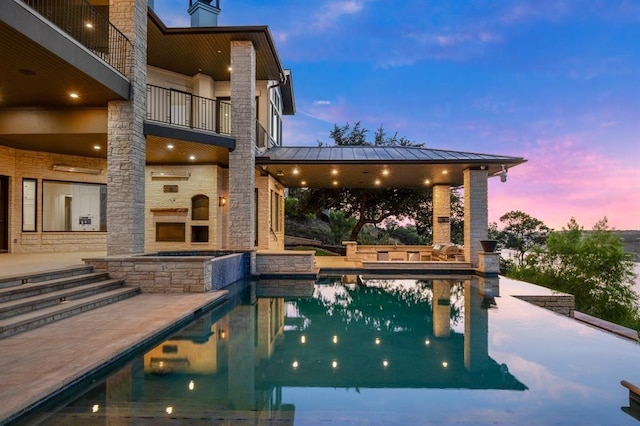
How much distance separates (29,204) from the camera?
11820 millimetres

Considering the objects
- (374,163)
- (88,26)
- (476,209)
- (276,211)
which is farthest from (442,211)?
(88,26)

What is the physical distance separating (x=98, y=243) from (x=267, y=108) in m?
8.44

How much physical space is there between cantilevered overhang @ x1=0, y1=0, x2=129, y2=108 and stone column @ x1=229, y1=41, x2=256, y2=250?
327 cm

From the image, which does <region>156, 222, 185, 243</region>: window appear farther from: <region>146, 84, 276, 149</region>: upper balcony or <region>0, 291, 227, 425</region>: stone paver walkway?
<region>0, 291, 227, 425</region>: stone paver walkway

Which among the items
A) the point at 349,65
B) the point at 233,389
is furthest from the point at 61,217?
the point at 349,65

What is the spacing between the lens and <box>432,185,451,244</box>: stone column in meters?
17.2

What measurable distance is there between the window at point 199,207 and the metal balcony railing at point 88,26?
5.30 m

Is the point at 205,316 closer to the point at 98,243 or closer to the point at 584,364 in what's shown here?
the point at 584,364

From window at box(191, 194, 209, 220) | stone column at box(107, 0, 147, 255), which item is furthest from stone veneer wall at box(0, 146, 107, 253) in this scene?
stone column at box(107, 0, 147, 255)

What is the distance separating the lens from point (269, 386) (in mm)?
3699

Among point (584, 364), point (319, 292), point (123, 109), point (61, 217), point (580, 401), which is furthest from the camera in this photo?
point (61, 217)

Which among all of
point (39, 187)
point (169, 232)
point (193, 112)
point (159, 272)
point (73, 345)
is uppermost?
point (193, 112)

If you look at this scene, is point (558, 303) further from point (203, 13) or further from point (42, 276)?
point (203, 13)

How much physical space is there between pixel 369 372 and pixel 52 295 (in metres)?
5.43
